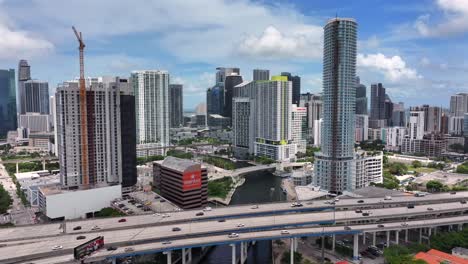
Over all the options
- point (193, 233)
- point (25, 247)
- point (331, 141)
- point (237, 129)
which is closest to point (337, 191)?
point (331, 141)

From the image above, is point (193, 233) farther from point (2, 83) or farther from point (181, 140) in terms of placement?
point (2, 83)

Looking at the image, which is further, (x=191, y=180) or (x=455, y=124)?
(x=455, y=124)

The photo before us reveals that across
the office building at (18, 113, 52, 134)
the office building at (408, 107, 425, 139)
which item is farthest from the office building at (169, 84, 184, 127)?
the office building at (408, 107, 425, 139)

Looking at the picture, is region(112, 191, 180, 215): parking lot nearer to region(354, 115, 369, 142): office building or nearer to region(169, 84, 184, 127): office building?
region(354, 115, 369, 142): office building

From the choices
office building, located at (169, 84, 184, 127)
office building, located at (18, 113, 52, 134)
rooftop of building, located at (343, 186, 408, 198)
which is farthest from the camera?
office building, located at (169, 84, 184, 127)

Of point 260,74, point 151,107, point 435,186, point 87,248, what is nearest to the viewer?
point 87,248

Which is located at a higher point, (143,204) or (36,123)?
(36,123)

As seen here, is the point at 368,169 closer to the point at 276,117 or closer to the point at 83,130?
the point at 276,117

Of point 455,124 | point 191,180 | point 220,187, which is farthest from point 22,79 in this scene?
point 455,124
